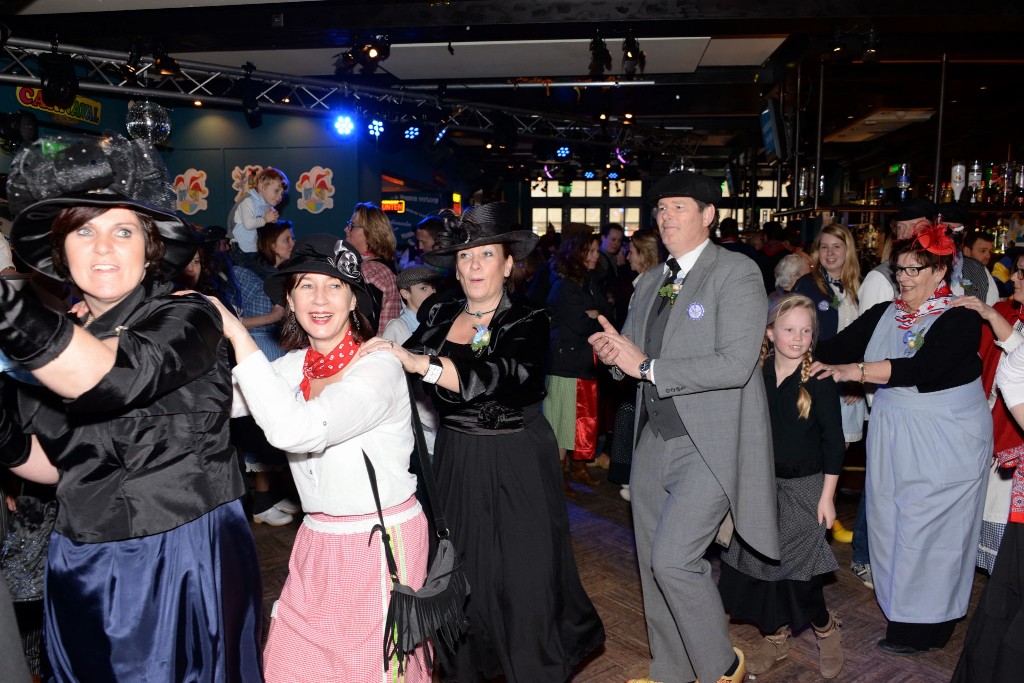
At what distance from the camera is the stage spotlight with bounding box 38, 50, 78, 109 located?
24.0 ft

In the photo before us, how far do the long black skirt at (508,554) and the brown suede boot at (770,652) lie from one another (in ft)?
3.06

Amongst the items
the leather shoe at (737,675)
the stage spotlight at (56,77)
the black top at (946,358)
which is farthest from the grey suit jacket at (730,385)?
the stage spotlight at (56,77)

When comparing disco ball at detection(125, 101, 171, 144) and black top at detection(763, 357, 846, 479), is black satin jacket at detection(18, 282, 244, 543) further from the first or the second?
disco ball at detection(125, 101, 171, 144)

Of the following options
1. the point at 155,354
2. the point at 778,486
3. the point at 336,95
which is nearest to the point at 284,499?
the point at 778,486

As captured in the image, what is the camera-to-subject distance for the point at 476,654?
2830 mm

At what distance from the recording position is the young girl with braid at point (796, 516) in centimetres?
321

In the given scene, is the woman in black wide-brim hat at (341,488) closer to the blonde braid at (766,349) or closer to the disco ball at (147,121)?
the blonde braid at (766,349)

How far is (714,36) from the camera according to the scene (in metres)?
8.60

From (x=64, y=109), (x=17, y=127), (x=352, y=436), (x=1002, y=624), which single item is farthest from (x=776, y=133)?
(x=64, y=109)

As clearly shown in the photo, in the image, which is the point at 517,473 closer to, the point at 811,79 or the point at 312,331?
the point at 312,331

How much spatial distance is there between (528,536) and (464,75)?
9416 millimetres

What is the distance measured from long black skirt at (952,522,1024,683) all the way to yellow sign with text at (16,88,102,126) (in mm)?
8970

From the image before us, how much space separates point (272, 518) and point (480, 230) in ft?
10.1

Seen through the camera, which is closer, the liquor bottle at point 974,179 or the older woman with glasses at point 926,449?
the older woman with glasses at point 926,449
